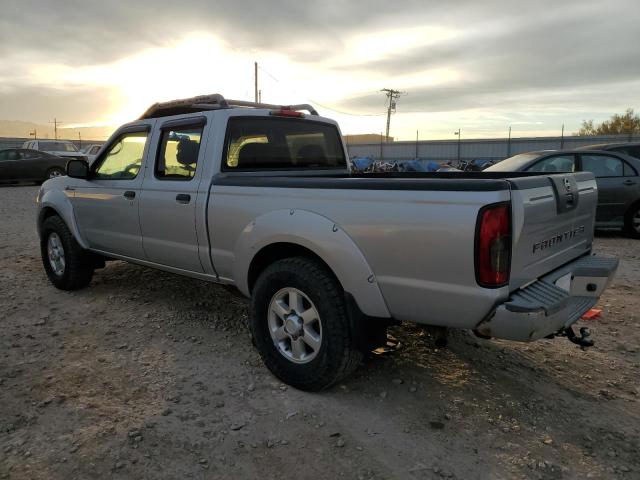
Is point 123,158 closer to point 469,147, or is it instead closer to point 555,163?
point 555,163

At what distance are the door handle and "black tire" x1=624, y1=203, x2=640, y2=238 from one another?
7.67 m

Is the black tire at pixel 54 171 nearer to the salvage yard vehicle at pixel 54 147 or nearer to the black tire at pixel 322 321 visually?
the salvage yard vehicle at pixel 54 147

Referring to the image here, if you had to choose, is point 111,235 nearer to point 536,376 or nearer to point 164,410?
point 164,410

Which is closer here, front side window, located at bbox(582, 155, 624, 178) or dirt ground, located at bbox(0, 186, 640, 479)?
dirt ground, located at bbox(0, 186, 640, 479)

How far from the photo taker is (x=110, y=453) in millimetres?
2641

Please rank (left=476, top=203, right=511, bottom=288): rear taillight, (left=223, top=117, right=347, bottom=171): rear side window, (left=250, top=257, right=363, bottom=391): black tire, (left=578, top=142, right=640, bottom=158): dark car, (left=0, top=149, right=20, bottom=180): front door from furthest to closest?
(left=0, top=149, right=20, bottom=180): front door → (left=578, top=142, right=640, bottom=158): dark car → (left=223, top=117, right=347, bottom=171): rear side window → (left=250, top=257, right=363, bottom=391): black tire → (left=476, top=203, right=511, bottom=288): rear taillight

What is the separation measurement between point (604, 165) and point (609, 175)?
0.20 metres

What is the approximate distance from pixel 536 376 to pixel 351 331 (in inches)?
58.7

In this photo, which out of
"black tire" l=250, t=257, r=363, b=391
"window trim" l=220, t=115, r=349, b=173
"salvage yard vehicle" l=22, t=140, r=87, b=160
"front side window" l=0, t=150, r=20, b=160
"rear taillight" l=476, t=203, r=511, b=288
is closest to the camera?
"rear taillight" l=476, t=203, r=511, b=288

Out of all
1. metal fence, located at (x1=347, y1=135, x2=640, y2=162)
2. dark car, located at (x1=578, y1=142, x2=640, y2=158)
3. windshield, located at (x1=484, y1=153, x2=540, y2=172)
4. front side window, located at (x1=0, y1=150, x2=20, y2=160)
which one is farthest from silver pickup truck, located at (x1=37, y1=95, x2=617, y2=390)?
metal fence, located at (x1=347, y1=135, x2=640, y2=162)

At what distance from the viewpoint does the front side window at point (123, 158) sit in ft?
15.0

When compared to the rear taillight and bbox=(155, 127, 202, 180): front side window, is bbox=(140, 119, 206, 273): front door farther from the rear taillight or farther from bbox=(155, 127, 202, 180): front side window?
the rear taillight

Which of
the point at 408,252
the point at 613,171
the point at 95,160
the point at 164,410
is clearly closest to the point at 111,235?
the point at 95,160

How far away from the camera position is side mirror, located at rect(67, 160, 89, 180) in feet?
16.1
